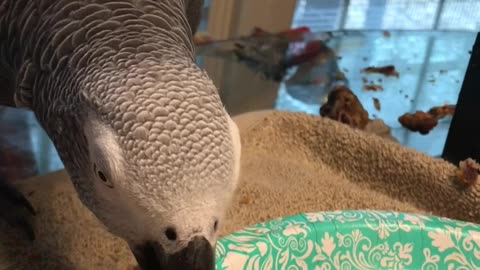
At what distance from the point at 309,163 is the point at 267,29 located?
59 cm

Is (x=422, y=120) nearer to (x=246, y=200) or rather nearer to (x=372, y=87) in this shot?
(x=372, y=87)

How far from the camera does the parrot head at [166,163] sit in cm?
56

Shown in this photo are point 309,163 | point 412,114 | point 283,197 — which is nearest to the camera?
point 283,197

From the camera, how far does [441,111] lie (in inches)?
56.3

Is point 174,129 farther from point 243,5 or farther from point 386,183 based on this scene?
point 243,5

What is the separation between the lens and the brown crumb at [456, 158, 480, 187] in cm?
109

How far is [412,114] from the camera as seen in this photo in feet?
4.65

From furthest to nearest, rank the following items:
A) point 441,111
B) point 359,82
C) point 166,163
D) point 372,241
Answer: point 359,82, point 441,111, point 372,241, point 166,163

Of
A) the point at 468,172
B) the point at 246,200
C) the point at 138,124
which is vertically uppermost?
the point at 138,124

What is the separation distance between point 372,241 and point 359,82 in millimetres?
707

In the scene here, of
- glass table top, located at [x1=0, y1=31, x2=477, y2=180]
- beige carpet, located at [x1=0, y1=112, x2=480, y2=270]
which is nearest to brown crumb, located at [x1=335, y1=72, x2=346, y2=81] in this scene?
glass table top, located at [x1=0, y1=31, x2=477, y2=180]

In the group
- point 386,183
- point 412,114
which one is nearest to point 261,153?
point 386,183

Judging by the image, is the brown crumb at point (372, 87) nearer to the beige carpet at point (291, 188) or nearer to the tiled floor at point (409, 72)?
the tiled floor at point (409, 72)

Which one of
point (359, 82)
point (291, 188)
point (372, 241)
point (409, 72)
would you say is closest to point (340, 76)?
point (359, 82)
